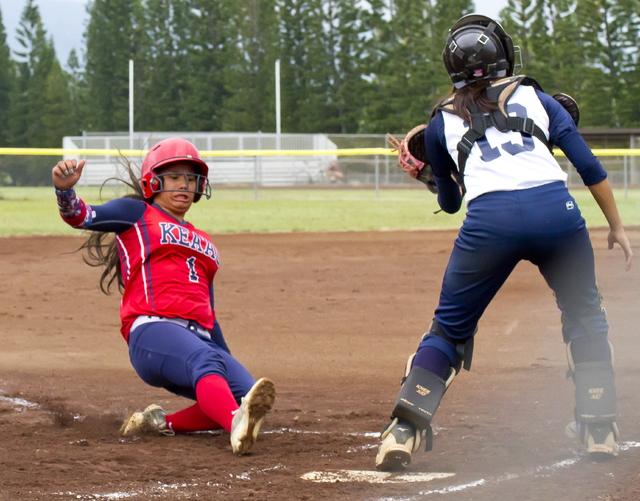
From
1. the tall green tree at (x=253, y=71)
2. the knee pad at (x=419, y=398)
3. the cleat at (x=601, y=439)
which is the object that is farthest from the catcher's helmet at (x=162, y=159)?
the tall green tree at (x=253, y=71)

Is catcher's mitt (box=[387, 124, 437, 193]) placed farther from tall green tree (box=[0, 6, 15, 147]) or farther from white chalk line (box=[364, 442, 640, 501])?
tall green tree (box=[0, 6, 15, 147])

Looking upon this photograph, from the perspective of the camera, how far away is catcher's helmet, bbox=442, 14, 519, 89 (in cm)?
278

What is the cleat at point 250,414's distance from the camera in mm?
2814

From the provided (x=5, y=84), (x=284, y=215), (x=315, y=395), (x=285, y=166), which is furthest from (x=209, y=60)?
(x=315, y=395)

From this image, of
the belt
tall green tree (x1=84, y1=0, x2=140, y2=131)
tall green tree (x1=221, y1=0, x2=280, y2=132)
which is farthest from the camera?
tall green tree (x1=84, y1=0, x2=140, y2=131)

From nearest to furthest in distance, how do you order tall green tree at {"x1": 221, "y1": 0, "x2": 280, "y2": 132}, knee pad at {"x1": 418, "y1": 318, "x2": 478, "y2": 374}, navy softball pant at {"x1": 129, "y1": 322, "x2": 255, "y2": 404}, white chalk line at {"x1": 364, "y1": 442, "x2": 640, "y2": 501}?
1. white chalk line at {"x1": 364, "y1": 442, "x2": 640, "y2": 501}
2. knee pad at {"x1": 418, "y1": 318, "x2": 478, "y2": 374}
3. navy softball pant at {"x1": 129, "y1": 322, "x2": 255, "y2": 404}
4. tall green tree at {"x1": 221, "y1": 0, "x2": 280, "y2": 132}

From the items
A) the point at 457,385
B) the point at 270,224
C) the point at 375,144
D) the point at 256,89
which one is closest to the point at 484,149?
the point at 457,385

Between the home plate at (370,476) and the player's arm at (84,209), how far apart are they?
1.36m

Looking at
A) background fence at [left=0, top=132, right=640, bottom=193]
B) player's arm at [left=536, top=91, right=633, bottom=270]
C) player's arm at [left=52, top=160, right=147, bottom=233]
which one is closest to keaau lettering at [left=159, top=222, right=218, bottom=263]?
player's arm at [left=52, top=160, right=147, bottom=233]

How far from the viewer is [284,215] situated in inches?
630

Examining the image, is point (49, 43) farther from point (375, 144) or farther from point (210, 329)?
point (210, 329)

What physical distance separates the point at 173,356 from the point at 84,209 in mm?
720

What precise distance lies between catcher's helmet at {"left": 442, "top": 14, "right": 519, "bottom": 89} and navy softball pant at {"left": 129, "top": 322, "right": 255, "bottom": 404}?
1.53 meters

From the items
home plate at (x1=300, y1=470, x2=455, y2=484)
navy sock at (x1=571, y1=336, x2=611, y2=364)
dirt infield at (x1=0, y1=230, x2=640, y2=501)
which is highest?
navy sock at (x1=571, y1=336, x2=611, y2=364)
